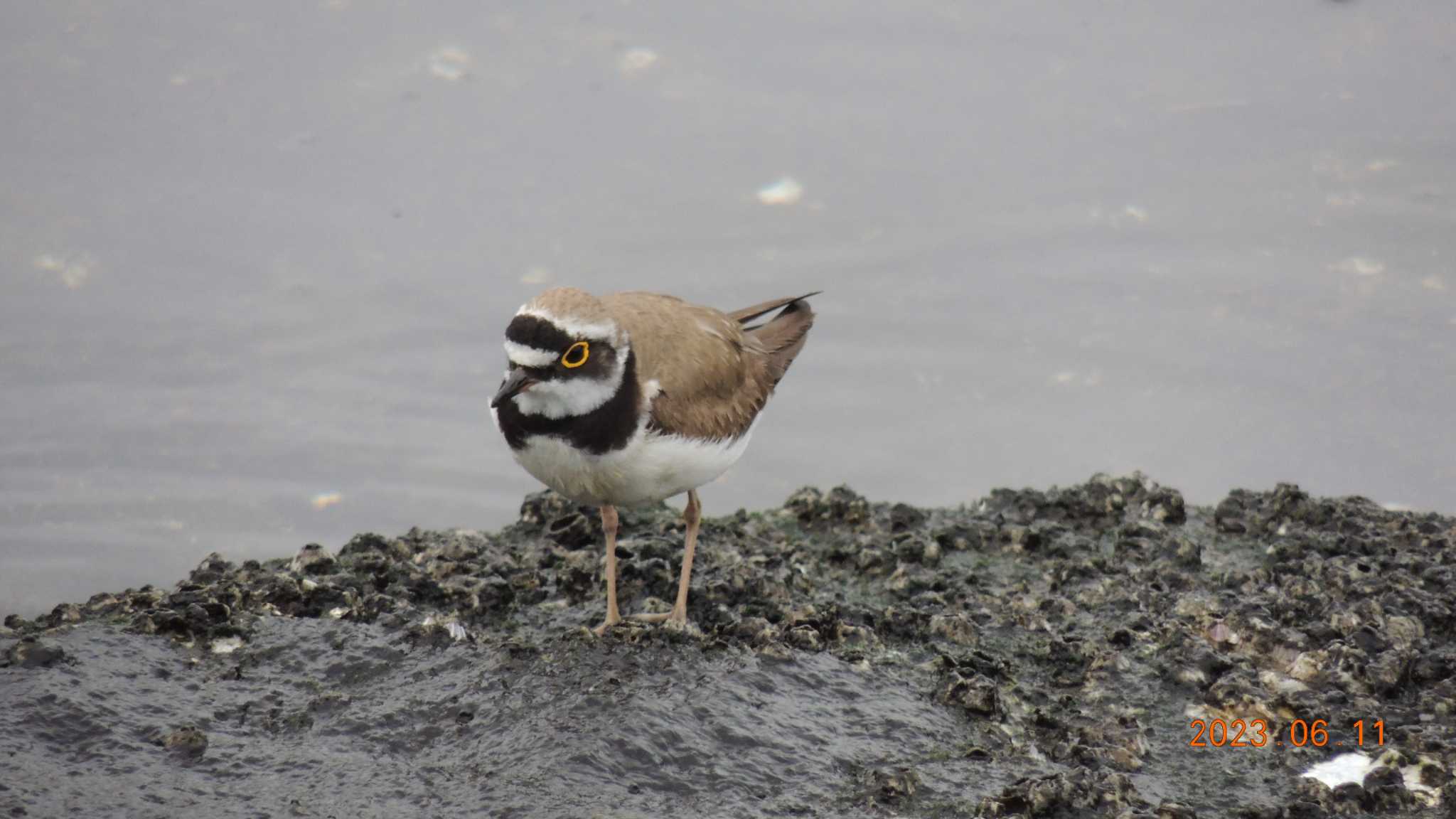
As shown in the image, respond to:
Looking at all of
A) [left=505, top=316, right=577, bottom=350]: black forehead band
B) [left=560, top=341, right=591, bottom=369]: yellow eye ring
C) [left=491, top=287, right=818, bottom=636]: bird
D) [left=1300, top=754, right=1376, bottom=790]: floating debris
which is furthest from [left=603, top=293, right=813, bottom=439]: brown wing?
[left=1300, top=754, right=1376, bottom=790]: floating debris

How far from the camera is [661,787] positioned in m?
4.84

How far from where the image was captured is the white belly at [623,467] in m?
5.94

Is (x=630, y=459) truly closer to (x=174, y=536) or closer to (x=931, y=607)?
(x=931, y=607)

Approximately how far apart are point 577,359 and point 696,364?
30.6 inches

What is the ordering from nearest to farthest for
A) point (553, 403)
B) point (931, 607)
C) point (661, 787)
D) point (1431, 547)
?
point (661, 787)
point (553, 403)
point (931, 607)
point (1431, 547)

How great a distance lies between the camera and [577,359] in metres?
5.89

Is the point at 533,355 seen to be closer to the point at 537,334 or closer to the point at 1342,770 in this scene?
the point at 537,334

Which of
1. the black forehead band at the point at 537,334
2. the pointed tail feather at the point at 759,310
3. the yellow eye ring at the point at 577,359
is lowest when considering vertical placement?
the yellow eye ring at the point at 577,359

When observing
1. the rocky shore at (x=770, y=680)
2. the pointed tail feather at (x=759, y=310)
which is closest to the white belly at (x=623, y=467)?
the rocky shore at (x=770, y=680)

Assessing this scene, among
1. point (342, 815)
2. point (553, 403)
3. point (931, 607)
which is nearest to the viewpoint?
point (342, 815)

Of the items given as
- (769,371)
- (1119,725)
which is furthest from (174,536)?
(1119,725)

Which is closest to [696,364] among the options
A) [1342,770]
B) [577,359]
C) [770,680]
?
[577,359]

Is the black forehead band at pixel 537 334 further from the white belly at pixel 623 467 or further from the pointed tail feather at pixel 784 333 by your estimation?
the pointed tail feather at pixel 784 333

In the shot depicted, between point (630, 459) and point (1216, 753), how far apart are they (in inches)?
97.4
